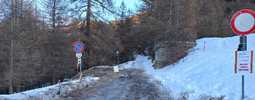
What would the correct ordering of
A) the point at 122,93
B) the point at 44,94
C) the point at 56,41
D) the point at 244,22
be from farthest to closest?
the point at 56,41 → the point at 122,93 → the point at 44,94 → the point at 244,22

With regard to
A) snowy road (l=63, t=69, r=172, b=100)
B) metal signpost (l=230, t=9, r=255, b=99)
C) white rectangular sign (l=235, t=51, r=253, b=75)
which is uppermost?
metal signpost (l=230, t=9, r=255, b=99)

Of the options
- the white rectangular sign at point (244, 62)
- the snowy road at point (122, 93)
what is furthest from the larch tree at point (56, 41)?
the white rectangular sign at point (244, 62)

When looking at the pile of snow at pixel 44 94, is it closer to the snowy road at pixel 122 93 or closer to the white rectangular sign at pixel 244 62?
the snowy road at pixel 122 93

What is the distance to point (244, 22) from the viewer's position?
4629mm

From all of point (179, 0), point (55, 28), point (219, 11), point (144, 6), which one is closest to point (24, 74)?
point (55, 28)

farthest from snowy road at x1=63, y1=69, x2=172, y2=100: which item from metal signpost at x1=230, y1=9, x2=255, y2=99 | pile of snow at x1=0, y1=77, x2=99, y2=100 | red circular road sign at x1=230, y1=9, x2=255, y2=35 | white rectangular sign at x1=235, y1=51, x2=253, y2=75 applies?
red circular road sign at x1=230, y1=9, x2=255, y2=35

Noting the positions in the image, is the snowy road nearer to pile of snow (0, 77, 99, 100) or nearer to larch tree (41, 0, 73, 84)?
pile of snow (0, 77, 99, 100)

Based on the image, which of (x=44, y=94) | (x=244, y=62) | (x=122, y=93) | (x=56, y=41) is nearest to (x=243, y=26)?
(x=244, y=62)

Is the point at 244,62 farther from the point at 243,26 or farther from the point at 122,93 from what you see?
the point at 122,93

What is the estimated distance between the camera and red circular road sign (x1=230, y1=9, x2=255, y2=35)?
4.50m

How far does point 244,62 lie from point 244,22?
3.49ft

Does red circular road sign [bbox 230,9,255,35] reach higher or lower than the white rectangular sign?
higher

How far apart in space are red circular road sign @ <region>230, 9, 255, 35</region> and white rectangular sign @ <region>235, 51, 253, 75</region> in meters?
0.56

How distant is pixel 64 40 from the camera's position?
2111 cm
